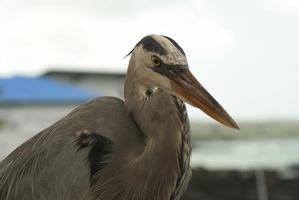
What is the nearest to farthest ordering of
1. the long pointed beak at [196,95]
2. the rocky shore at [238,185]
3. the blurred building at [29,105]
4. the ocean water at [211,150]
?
the long pointed beak at [196,95], the ocean water at [211,150], the rocky shore at [238,185], the blurred building at [29,105]

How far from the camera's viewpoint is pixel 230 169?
18.6 m

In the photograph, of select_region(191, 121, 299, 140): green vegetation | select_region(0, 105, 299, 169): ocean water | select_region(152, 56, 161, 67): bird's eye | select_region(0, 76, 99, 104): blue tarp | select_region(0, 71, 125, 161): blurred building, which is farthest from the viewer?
select_region(191, 121, 299, 140): green vegetation

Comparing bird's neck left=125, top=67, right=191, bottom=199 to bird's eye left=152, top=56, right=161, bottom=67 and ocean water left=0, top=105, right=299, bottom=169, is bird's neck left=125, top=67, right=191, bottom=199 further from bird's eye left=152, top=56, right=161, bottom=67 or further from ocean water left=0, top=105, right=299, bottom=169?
ocean water left=0, top=105, right=299, bottom=169

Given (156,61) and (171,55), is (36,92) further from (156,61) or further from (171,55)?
(171,55)

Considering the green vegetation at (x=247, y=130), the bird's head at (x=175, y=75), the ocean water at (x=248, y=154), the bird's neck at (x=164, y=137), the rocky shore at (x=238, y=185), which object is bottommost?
the bird's neck at (x=164, y=137)

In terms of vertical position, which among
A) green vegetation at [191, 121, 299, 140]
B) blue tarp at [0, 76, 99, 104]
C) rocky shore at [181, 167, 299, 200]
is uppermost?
blue tarp at [0, 76, 99, 104]

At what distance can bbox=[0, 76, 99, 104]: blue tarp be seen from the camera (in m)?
18.1

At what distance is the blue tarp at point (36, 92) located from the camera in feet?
59.4

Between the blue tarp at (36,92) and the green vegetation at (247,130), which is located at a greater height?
the blue tarp at (36,92)

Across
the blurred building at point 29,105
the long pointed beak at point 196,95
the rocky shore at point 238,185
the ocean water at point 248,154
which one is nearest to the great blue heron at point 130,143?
the long pointed beak at point 196,95

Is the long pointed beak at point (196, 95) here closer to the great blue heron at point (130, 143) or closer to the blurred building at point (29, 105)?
the great blue heron at point (130, 143)

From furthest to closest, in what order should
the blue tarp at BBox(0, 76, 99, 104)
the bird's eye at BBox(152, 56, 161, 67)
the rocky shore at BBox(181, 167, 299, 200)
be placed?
the blue tarp at BBox(0, 76, 99, 104) < the rocky shore at BBox(181, 167, 299, 200) < the bird's eye at BBox(152, 56, 161, 67)

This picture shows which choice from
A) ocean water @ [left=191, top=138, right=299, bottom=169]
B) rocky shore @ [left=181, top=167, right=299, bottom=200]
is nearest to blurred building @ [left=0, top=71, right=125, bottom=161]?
ocean water @ [left=191, top=138, right=299, bottom=169]

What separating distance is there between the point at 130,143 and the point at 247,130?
61.6 feet
